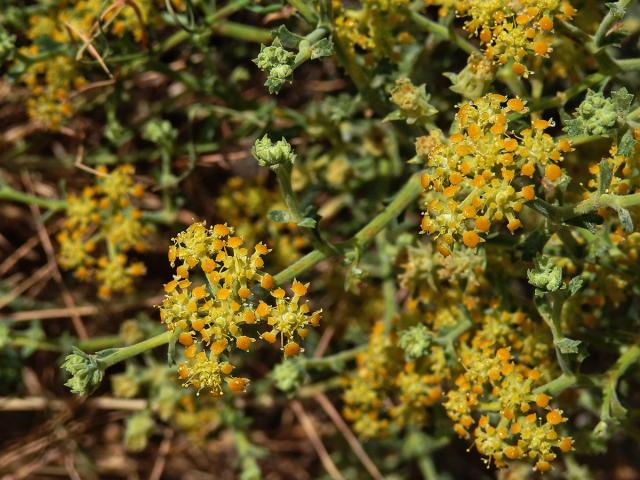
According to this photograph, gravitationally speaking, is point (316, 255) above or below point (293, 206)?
below

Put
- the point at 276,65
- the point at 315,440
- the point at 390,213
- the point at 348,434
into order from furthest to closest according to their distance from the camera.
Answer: the point at 315,440, the point at 348,434, the point at 390,213, the point at 276,65

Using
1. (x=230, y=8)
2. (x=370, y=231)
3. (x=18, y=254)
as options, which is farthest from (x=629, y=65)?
(x=18, y=254)

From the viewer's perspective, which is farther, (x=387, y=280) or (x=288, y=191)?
(x=387, y=280)

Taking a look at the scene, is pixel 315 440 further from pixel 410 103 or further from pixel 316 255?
pixel 410 103

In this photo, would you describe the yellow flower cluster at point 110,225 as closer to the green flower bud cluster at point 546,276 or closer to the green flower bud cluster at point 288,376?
the green flower bud cluster at point 288,376

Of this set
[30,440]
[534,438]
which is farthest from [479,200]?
[30,440]

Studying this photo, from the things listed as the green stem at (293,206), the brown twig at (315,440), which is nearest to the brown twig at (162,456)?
the brown twig at (315,440)
